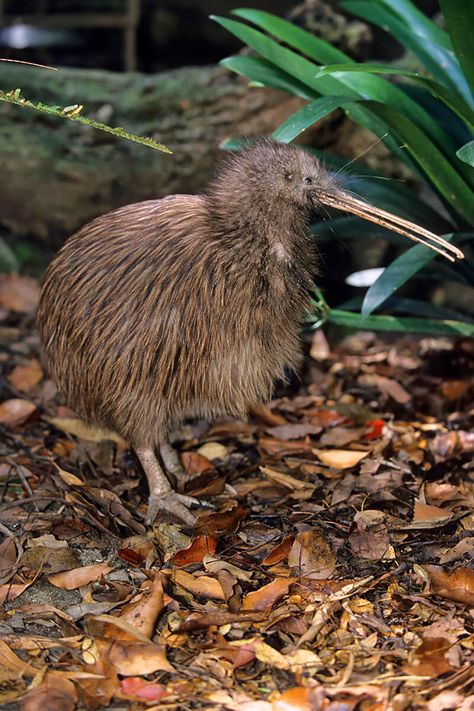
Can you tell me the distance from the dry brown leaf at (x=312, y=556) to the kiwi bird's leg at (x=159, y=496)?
421mm

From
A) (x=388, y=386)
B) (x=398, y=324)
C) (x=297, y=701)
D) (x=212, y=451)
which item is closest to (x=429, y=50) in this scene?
(x=398, y=324)

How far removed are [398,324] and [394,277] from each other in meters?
0.38

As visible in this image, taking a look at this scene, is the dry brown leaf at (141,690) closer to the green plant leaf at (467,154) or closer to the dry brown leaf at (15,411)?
the dry brown leaf at (15,411)

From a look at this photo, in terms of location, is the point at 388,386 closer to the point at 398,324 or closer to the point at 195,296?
the point at 398,324

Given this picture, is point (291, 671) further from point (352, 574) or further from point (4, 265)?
point (4, 265)

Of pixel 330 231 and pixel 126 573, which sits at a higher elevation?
pixel 330 231

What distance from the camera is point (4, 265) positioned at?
15.4ft

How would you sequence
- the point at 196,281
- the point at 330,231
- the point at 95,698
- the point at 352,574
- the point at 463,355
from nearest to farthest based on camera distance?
the point at 95,698 < the point at 352,574 < the point at 196,281 < the point at 330,231 < the point at 463,355

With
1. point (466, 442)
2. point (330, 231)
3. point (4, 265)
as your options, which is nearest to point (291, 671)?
point (466, 442)

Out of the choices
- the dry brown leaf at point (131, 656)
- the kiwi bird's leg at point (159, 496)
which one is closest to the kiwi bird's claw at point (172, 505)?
the kiwi bird's leg at point (159, 496)

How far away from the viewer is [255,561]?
8.96 ft

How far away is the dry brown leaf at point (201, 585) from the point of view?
2.56m

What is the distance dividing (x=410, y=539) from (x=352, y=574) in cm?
25

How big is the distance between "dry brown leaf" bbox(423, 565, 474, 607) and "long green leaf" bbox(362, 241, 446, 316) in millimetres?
977
